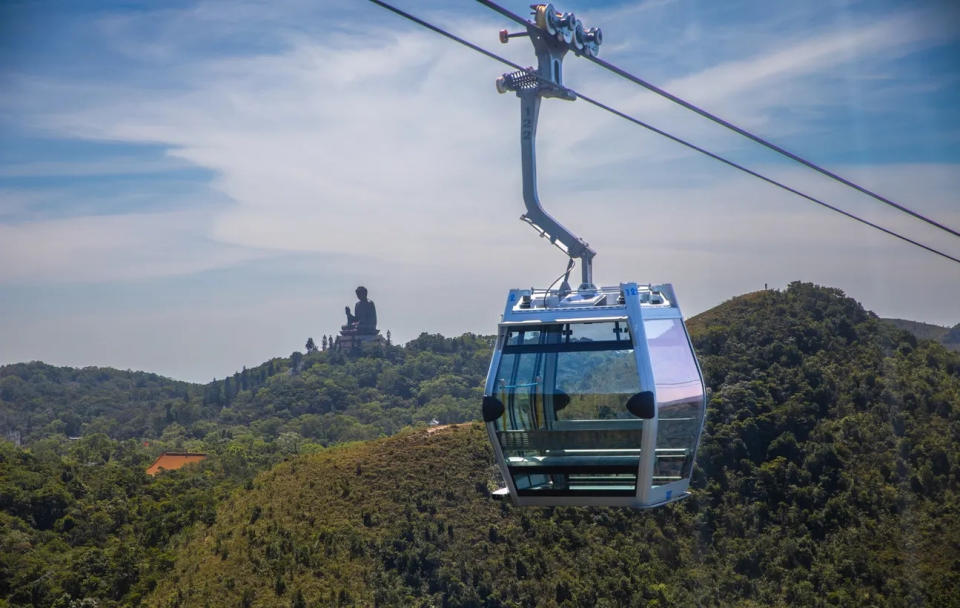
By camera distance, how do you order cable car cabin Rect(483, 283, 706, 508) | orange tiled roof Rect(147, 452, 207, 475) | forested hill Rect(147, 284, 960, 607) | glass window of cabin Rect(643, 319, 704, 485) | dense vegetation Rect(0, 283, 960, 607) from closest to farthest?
cable car cabin Rect(483, 283, 706, 508)
glass window of cabin Rect(643, 319, 704, 485)
forested hill Rect(147, 284, 960, 607)
dense vegetation Rect(0, 283, 960, 607)
orange tiled roof Rect(147, 452, 207, 475)

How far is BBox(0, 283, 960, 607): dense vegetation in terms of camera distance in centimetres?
4738

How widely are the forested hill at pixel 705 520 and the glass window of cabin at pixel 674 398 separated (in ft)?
103

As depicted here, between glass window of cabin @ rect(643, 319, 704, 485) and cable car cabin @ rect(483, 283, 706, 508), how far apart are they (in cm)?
2


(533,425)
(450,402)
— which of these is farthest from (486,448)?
(450,402)

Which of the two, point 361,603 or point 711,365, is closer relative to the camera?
point 361,603

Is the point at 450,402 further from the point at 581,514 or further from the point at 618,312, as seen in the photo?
the point at 618,312

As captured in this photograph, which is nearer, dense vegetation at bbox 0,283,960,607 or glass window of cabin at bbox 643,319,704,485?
glass window of cabin at bbox 643,319,704,485

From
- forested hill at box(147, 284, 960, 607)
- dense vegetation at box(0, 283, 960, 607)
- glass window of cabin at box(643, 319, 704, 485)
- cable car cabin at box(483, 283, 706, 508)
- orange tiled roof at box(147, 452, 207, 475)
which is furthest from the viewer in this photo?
orange tiled roof at box(147, 452, 207, 475)

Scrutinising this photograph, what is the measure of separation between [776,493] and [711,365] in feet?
36.1

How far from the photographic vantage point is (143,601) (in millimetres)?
51250

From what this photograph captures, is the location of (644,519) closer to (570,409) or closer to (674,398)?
(674,398)

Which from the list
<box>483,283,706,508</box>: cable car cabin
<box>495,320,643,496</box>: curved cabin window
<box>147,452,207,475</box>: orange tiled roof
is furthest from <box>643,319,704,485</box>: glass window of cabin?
<box>147,452,207,475</box>: orange tiled roof

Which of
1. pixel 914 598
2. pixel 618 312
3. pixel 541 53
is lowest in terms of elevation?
pixel 914 598

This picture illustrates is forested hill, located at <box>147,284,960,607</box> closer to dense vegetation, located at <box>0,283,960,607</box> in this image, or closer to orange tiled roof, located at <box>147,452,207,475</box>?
dense vegetation, located at <box>0,283,960,607</box>
